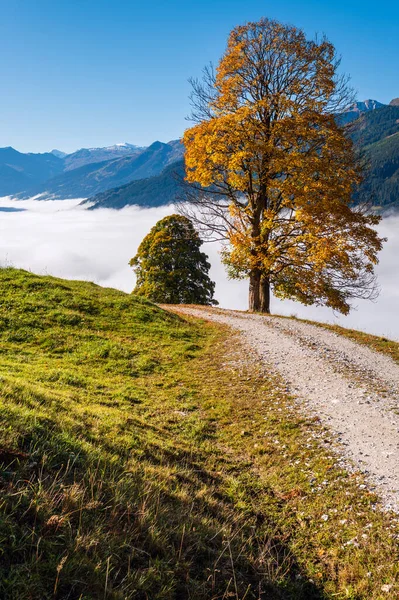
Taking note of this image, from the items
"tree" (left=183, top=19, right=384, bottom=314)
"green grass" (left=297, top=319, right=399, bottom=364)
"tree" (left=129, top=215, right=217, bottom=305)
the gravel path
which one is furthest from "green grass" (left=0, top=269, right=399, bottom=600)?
"tree" (left=129, top=215, right=217, bottom=305)

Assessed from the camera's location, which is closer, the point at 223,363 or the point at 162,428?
the point at 162,428

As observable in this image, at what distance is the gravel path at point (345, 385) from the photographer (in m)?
7.17

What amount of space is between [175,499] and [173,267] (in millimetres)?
33885

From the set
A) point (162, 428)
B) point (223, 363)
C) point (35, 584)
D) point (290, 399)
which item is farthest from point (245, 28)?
point (35, 584)

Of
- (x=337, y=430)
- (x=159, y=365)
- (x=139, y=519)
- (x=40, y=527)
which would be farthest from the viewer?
(x=159, y=365)

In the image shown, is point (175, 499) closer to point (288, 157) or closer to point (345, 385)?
point (345, 385)

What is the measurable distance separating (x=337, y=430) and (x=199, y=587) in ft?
17.6

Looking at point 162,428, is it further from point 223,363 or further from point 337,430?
point 223,363

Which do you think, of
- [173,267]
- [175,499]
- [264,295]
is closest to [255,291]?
[264,295]

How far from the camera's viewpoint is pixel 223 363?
1352cm

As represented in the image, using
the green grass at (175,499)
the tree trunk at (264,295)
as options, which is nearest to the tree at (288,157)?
the tree trunk at (264,295)

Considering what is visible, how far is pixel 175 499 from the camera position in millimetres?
5391

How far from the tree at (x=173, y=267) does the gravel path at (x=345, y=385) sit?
60.7 ft

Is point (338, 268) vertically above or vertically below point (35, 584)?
above
